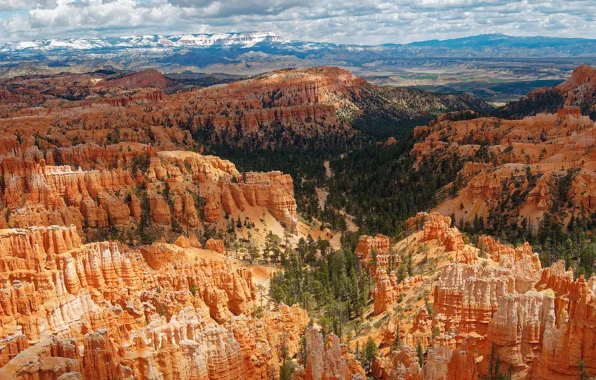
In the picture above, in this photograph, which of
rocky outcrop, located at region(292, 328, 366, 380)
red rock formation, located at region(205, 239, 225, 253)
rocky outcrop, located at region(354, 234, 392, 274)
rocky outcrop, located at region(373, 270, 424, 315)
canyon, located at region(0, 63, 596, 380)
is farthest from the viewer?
red rock formation, located at region(205, 239, 225, 253)

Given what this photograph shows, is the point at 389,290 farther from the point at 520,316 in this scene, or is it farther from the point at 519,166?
the point at 519,166

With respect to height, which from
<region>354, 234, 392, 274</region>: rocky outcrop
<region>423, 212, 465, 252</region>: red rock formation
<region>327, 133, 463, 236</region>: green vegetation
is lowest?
<region>327, 133, 463, 236</region>: green vegetation

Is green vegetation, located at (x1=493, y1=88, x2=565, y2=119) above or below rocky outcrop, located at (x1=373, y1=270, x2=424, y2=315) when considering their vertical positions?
above

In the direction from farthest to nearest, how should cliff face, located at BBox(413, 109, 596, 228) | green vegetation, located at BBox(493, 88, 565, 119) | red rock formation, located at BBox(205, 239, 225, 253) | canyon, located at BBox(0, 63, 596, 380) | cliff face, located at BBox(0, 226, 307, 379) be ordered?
1. green vegetation, located at BBox(493, 88, 565, 119)
2. cliff face, located at BBox(413, 109, 596, 228)
3. red rock formation, located at BBox(205, 239, 225, 253)
4. canyon, located at BBox(0, 63, 596, 380)
5. cliff face, located at BBox(0, 226, 307, 379)

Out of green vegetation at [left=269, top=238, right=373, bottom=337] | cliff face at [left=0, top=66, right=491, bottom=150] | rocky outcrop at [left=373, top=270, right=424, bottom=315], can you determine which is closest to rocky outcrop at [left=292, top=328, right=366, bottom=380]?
green vegetation at [left=269, top=238, right=373, bottom=337]

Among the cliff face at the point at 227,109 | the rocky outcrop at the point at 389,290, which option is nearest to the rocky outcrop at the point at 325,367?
the rocky outcrop at the point at 389,290

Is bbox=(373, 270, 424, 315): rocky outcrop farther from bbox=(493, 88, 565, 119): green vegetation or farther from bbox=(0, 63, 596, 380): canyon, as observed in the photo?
bbox=(493, 88, 565, 119): green vegetation

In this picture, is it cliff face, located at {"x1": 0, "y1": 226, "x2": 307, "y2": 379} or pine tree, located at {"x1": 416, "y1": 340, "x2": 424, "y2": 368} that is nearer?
cliff face, located at {"x1": 0, "y1": 226, "x2": 307, "y2": 379}

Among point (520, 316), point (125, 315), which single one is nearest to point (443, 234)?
point (520, 316)

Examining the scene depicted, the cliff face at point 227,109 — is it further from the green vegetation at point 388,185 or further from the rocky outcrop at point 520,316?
the rocky outcrop at point 520,316
